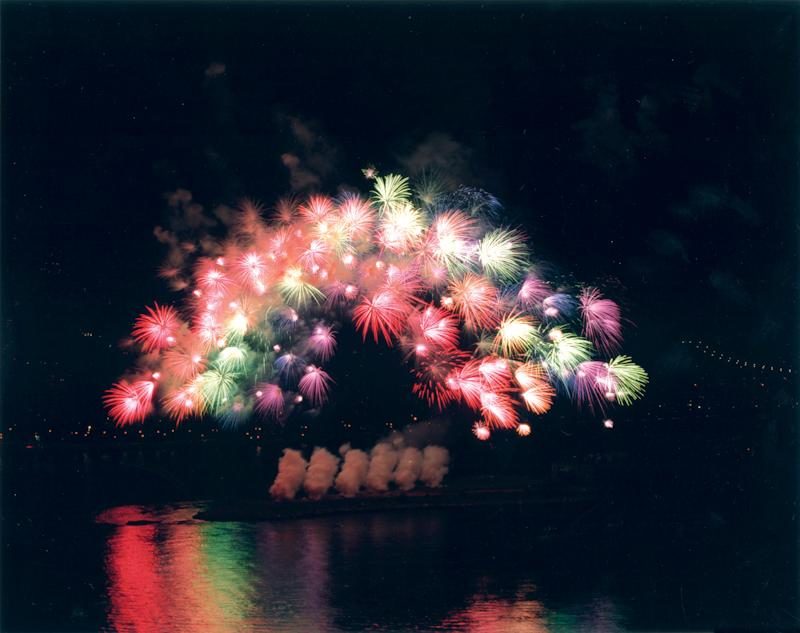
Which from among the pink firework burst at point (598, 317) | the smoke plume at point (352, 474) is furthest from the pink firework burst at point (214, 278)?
the pink firework burst at point (598, 317)

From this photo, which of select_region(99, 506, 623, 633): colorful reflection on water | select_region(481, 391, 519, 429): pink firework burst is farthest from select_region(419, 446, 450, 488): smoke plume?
select_region(99, 506, 623, 633): colorful reflection on water

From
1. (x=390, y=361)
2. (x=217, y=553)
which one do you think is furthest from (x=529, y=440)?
(x=217, y=553)

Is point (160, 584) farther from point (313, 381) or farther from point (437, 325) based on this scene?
point (313, 381)

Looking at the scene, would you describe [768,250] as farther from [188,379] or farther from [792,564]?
[188,379]

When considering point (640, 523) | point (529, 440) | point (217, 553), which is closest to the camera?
point (217, 553)

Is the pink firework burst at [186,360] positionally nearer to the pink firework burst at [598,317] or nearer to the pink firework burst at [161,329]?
the pink firework burst at [161,329]

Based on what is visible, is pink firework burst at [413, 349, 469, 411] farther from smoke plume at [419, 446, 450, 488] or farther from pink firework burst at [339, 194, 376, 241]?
pink firework burst at [339, 194, 376, 241]
